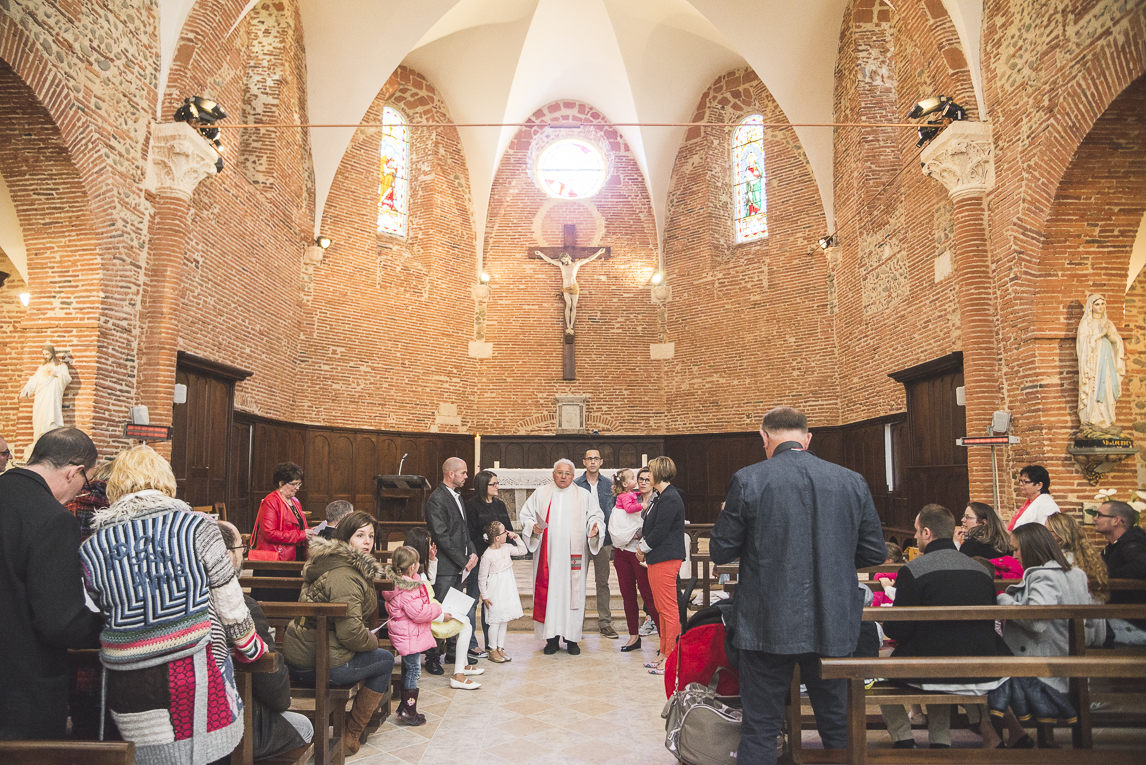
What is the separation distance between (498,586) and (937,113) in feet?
23.9

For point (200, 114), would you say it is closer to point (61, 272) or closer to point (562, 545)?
point (61, 272)

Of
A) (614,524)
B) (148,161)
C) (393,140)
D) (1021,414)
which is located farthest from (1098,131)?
(393,140)

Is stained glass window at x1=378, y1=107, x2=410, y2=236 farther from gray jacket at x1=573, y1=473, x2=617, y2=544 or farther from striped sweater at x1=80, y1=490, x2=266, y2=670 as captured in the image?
striped sweater at x1=80, y1=490, x2=266, y2=670

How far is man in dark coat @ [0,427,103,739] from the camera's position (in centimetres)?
240

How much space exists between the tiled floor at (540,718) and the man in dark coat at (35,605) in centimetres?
191

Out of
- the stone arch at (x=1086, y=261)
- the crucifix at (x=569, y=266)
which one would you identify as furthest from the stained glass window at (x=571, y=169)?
the stone arch at (x=1086, y=261)

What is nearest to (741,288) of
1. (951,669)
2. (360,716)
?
(360,716)

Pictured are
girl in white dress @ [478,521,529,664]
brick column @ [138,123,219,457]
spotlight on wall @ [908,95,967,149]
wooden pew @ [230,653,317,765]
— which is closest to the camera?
wooden pew @ [230,653,317,765]

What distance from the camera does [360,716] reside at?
4094mm

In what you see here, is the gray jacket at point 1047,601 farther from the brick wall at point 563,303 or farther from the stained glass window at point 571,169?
the stained glass window at point 571,169

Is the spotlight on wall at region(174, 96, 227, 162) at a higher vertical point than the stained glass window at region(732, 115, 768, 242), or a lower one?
lower

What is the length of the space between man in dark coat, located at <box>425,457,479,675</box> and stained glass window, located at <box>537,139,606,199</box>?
12.4 m

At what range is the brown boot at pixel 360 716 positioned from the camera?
408 cm

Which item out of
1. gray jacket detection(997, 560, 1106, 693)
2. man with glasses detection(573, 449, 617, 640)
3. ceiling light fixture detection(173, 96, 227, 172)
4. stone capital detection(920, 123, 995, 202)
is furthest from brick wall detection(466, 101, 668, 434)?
gray jacket detection(997, 560, 1106, 693)
